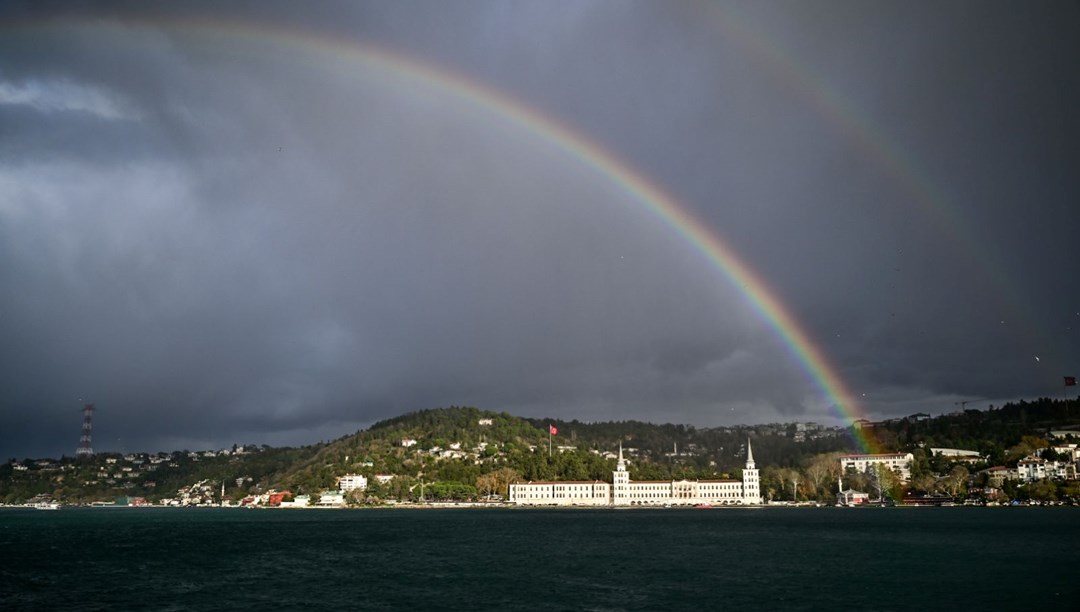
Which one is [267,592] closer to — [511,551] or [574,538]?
[511,551]

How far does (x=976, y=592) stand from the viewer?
164 ft

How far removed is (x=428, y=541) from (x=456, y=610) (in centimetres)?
5323

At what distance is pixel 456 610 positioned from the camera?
44.4m

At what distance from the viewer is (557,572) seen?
202 ft

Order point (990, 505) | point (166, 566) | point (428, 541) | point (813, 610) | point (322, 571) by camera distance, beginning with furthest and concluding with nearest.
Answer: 1. point (990, 505)
2. point (428, 541)
3. point (166, 566)
4. point (322, 571)
5. point (813, 610)

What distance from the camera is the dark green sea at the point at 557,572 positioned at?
4725 cm

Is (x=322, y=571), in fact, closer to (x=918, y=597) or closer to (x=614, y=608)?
(x=614, y=608)

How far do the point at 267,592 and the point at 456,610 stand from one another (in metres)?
15.2

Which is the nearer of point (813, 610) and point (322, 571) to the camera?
point (813, 610)

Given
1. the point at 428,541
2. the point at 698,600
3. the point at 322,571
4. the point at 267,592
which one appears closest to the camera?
the point at 698,600

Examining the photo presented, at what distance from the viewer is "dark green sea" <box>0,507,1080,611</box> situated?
155ft

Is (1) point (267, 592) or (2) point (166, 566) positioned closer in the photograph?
(1) point (267, 592)

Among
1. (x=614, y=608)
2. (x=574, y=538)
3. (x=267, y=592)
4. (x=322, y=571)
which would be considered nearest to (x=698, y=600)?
(x=614, y=608)

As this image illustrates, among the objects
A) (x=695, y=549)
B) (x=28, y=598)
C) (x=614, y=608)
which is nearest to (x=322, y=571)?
(x=28, y=598)
